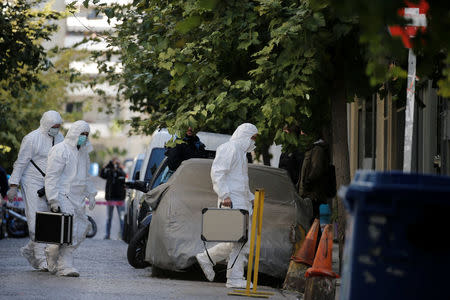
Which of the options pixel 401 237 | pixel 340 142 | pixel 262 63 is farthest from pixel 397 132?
pixel 401 237

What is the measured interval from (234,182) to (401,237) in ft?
22.4

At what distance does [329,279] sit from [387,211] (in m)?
4.96

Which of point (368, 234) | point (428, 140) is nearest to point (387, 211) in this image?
point (368, 234)

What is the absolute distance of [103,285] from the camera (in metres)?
12.0

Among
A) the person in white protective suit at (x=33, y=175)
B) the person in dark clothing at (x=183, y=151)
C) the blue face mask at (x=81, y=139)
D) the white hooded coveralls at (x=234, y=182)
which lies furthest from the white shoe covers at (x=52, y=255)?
the person in dark clothing at (x=183, y=151)

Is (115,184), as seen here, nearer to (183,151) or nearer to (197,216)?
(183,151)

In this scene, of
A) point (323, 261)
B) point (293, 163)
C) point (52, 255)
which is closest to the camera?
point (323, 261)

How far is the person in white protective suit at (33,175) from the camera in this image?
44.2 feet

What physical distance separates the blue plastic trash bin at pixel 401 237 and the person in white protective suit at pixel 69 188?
790 cm

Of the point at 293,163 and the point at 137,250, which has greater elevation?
the point at 293,163

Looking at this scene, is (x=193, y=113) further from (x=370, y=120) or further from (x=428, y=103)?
(x=370, y=120)

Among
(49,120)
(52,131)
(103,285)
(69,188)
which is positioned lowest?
(103,285)

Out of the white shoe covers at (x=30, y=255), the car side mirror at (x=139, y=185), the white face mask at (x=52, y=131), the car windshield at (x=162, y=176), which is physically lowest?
the white shoe covers at (x=30, y=255)

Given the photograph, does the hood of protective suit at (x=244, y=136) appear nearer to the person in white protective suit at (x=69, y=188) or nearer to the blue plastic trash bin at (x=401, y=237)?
the person in white protective suit at (x=69, y=188)
